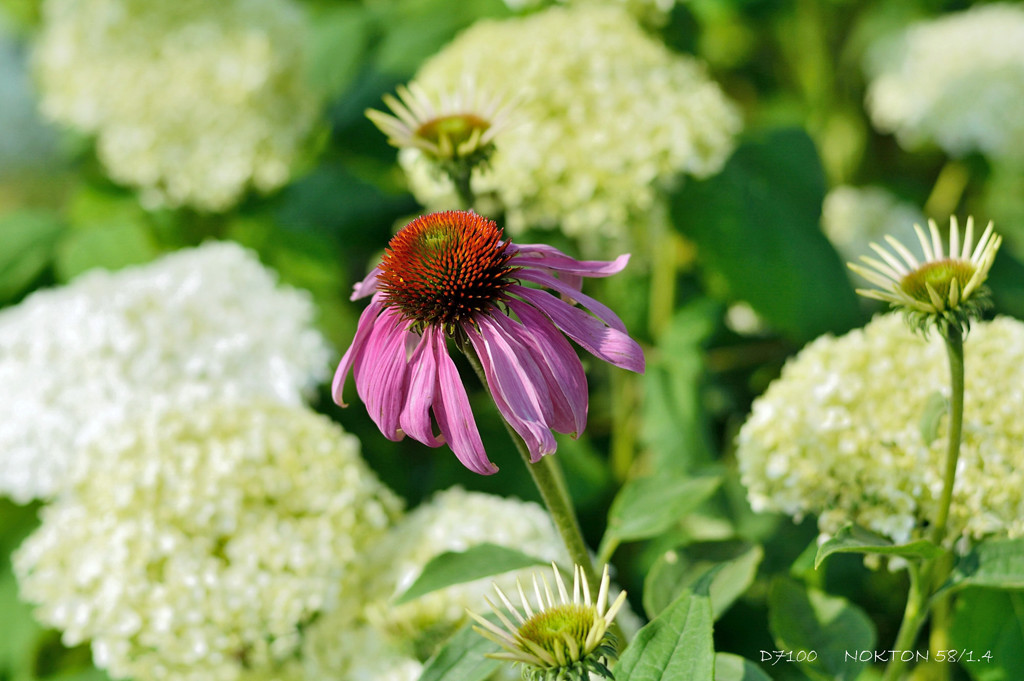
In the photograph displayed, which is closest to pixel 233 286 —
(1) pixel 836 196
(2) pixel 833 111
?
(1) pixel 836 196

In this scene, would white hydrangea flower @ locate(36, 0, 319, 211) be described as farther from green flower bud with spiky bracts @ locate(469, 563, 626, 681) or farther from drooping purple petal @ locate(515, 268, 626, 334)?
green flower bud with spiky bracts @ locate(469, 563, 626, 681)

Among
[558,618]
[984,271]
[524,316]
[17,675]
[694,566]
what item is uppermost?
[984,271]

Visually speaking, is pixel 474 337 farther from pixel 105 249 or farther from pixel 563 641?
pixel 105 249

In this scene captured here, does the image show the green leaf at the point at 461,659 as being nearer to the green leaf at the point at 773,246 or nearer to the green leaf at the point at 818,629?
the green leaf at the point at 818,629

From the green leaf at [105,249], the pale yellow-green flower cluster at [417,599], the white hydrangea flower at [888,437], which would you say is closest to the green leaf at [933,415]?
the white hydrangea flower at [888,437]

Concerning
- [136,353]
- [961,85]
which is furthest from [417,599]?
[961,85]

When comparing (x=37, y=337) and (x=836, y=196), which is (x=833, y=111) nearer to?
(x=836, y=196)
